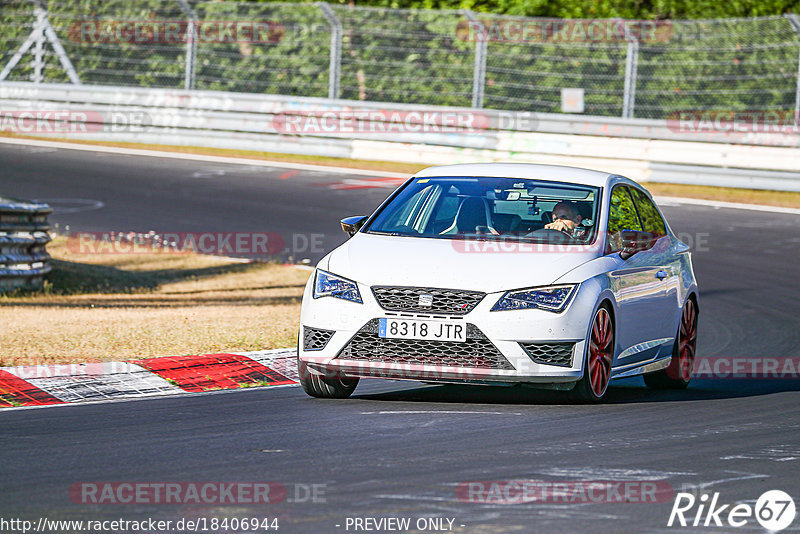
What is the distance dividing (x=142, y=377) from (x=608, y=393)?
3244mm

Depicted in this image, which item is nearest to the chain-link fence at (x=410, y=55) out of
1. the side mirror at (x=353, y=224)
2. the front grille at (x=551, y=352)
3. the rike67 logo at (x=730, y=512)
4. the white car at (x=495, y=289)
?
the white car at (x=495, y=289)

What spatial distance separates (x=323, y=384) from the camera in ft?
27.8

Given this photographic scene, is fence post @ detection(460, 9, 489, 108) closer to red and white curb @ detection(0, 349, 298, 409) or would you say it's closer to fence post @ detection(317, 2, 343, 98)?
fence post @ detection(317, 2, 343, 98)

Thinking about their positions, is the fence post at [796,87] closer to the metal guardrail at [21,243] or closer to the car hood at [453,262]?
the metal guardrail at [21,243]

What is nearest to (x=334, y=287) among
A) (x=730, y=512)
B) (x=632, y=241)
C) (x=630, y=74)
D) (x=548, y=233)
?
(x=548, y=233)

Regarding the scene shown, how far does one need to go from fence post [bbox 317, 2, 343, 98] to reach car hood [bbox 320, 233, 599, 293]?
53.6ft

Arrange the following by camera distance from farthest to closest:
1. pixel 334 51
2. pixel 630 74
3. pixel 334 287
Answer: pixel 334 51 → pixel 630 74 → pixel 334 287

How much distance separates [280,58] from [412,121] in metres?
3.41

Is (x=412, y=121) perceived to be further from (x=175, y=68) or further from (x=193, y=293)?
(x=193, y=293)

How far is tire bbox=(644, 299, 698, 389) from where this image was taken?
32.0 ft

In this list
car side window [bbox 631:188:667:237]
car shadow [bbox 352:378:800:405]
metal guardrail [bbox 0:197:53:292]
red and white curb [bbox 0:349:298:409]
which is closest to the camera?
red and white curb [bbox 0:349:298:409]

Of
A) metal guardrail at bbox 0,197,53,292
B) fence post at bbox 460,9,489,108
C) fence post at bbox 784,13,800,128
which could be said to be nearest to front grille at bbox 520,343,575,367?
metal guardrail at bbox 0,197,53,292

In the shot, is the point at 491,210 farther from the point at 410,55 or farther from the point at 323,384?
the point at 410,55

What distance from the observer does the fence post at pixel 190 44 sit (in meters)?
25.4
